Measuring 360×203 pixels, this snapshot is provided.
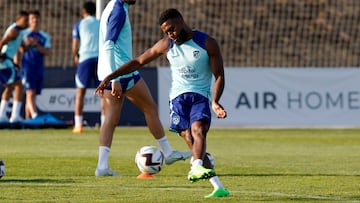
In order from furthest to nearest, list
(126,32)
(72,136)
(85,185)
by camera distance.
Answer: (72,136) → (126,32) → (85,185)

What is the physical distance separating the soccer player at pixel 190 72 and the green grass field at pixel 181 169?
0.61 meters

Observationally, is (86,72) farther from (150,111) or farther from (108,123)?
(108,123)

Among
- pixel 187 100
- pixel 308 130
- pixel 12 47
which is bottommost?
pixel 308 130

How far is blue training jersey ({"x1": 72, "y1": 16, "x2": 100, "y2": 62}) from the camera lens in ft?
71.0

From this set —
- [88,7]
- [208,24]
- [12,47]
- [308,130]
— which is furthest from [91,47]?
[208,24]

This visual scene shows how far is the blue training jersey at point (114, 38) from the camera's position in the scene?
1271 cm

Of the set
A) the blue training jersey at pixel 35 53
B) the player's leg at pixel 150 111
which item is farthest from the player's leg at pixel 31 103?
the player's leg at pixel 150 111

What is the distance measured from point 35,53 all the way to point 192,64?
14317 mm

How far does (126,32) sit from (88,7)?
8465 mm

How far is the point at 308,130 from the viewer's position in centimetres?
2438

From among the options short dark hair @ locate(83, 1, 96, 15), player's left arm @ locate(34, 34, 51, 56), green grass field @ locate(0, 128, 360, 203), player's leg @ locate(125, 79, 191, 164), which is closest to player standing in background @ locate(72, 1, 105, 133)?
short dark hair @ locate(83, 1, 96, 15)

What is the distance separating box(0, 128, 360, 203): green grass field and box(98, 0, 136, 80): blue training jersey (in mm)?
1281

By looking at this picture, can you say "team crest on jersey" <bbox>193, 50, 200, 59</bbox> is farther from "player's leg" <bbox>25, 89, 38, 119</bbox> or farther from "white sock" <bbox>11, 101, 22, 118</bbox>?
"player's leg" <bbox>25, 89, 38, 119</bbox>

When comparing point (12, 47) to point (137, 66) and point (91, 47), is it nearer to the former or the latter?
point (91, 47)
